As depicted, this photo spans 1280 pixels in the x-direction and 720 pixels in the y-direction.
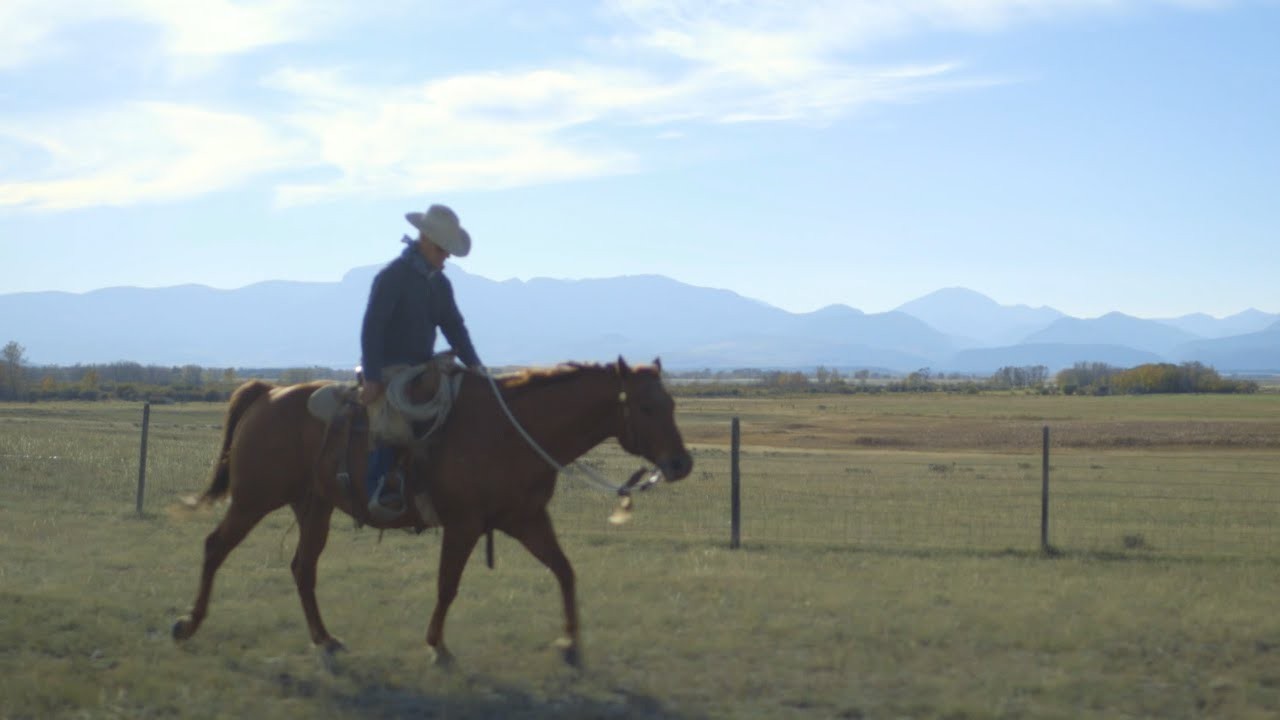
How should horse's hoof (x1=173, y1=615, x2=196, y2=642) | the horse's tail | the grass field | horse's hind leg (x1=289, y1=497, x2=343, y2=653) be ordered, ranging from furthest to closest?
the horse's tail → horse's hoof (x1=173, y1=615, x2=196, y2=642) → horse's hind leg (x1=289, y1=497, x2=343, y2=653) → the grass field

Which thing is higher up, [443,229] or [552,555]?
[443,229]

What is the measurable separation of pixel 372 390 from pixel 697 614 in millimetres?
3158

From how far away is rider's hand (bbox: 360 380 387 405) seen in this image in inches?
293

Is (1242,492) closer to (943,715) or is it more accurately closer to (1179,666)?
(1179,666)

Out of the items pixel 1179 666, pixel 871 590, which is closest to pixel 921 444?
pixel 871 590

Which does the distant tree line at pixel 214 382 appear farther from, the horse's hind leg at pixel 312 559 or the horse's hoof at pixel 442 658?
the horse's hoof at pixel 442 658

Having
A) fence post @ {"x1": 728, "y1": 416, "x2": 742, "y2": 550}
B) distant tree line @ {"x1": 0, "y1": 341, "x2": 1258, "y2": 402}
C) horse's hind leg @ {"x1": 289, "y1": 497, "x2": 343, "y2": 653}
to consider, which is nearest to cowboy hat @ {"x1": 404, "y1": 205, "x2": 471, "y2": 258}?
horse's hind leg @ {"x1": 289, "y1": 497, "x2": 343, "y2": 653}

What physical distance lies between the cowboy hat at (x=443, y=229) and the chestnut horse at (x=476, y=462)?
0.88m

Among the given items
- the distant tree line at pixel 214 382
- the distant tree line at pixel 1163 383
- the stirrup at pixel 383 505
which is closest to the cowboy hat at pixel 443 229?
the stirrup at pixel 383 505

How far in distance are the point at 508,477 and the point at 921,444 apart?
35.2m

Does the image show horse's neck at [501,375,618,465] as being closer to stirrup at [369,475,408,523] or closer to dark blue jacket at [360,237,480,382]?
dark blue jacket at [360,237,480,382]

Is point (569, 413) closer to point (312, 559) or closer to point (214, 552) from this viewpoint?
point (312, 559)

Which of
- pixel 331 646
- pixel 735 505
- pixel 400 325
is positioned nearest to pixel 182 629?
pixel 331 646

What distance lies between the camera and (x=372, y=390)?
7.44 metres
